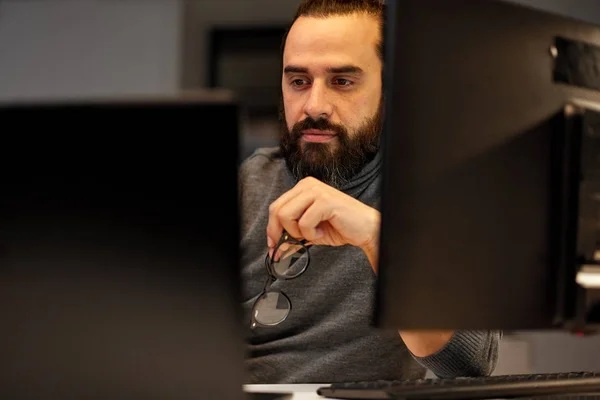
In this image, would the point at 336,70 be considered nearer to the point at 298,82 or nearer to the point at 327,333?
the point at 298,82

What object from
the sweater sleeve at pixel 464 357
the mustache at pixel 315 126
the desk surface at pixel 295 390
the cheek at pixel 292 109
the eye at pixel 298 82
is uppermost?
the eye at pixel 298 82

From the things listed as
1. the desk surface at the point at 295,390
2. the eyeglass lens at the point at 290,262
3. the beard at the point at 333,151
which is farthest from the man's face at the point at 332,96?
the desk surface at the point at 295,390

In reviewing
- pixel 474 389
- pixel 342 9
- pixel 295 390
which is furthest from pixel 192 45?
pixel 474 389

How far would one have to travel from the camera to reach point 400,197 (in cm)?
68

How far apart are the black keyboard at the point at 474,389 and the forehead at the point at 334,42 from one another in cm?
87

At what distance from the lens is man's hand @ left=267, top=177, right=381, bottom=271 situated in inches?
39.8

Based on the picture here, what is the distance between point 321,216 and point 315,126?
0.67 m

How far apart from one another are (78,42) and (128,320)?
12.0 feet

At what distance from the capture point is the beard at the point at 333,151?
1638 millimetres

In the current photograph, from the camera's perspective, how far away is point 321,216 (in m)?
1.01

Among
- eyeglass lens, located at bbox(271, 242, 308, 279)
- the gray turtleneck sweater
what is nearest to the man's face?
the gray turtleneck sweater

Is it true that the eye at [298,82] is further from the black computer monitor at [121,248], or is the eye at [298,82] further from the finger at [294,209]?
the black computer monitor at [121,248]

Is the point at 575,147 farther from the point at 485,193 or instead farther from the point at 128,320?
the point at 128,320

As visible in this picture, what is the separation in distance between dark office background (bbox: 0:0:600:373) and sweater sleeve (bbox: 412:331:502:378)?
2649mm
